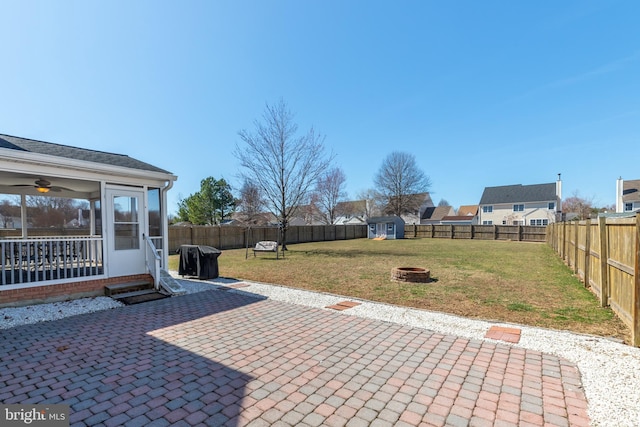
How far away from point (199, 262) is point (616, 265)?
9361 millimetres

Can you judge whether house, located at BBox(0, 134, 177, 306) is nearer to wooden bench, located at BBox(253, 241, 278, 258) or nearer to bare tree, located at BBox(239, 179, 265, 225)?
wooden bench, located at BBox(253, 241, 278, 258)

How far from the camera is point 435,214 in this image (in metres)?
51.8

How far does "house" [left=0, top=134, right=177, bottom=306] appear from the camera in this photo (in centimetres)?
546

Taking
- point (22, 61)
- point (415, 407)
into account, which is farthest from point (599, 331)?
point (22, 61)

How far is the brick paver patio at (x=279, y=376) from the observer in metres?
2.30

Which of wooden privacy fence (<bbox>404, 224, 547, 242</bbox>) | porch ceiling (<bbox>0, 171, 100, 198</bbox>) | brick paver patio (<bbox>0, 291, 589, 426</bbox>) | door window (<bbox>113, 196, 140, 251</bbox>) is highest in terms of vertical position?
porch ceiling (<bbox>0, 171, 100, 198</bbox>)

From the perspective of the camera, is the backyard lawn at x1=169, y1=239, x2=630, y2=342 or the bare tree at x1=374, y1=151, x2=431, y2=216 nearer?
the backyard lawn at x1=169, y1=239, x2=630, y2=342

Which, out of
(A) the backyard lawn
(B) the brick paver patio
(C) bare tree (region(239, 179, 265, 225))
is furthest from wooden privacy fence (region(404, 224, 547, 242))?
(B) the brick paver patio

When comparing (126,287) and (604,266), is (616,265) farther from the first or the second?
(126,287)

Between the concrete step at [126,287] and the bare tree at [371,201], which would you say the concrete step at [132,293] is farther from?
the bare tree at [371,201]

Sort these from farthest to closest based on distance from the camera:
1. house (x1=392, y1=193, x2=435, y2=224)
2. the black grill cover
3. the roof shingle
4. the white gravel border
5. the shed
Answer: house (x1=392, y1=193, x2=435, y2=224), the shed, the black grill cover, the roof shingle, the white gravel border

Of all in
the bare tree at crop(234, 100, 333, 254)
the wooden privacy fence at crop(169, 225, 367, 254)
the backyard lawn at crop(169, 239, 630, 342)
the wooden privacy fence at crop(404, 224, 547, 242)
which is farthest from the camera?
the wooden privacy fence at crop(404, 224, 547, 242)

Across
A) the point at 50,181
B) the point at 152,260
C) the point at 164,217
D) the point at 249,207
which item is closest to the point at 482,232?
the point at 249,207

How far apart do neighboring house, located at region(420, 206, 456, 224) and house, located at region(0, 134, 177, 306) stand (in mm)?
49930
